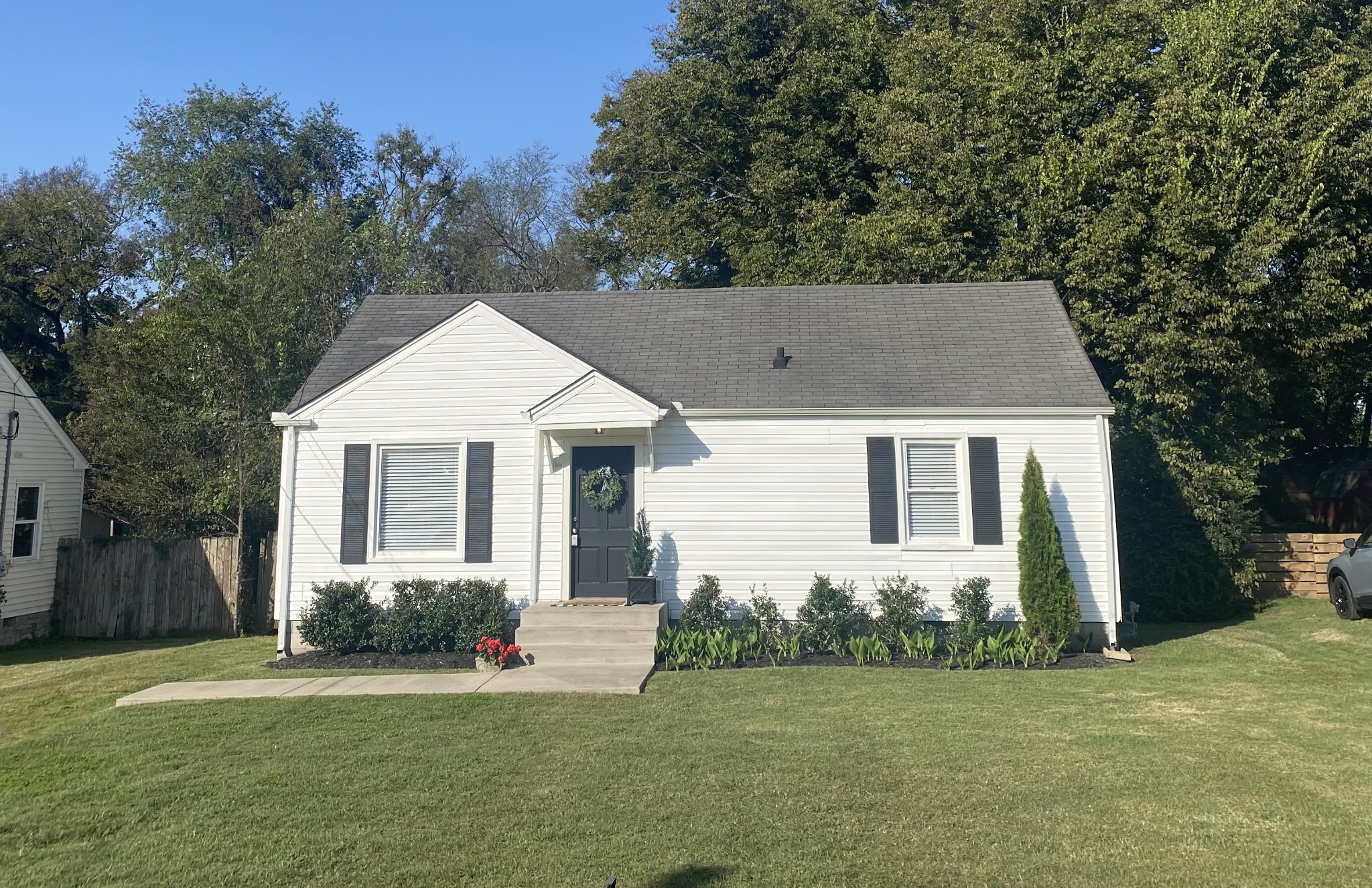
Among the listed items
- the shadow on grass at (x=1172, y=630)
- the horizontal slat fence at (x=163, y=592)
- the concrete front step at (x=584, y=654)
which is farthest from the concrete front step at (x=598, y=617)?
the horizontal slat fence at (x=163, y=592)

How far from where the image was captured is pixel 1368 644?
1086 centimetres

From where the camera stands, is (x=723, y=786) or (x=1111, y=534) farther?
(x=1111, y=534)

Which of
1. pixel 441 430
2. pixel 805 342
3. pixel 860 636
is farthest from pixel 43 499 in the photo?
pixel 860 636

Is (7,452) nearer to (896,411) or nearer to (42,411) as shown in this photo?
(42,411)

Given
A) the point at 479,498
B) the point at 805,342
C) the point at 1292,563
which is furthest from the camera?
the point at 1292,563

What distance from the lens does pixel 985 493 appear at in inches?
441

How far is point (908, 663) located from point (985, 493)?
8.06ft

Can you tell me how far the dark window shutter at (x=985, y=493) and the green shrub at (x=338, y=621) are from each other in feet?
25.9

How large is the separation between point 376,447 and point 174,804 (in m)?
6.84

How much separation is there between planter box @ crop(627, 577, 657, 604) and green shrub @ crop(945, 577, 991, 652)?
3.70 meters

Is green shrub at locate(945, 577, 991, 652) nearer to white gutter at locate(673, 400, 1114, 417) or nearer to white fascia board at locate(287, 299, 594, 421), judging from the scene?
white gutter at locate(673, 400, 1114, 417)

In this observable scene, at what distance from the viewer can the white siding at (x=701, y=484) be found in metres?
11.2

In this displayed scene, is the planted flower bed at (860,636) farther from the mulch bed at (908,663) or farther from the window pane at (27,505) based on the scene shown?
the window pane at (27,505)

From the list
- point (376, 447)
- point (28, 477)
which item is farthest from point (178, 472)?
point (376, 447)
